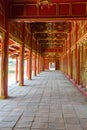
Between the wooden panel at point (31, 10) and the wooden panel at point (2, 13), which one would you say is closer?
the wooden panel at point (2, 13)

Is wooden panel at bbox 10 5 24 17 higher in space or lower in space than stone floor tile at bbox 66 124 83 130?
higher

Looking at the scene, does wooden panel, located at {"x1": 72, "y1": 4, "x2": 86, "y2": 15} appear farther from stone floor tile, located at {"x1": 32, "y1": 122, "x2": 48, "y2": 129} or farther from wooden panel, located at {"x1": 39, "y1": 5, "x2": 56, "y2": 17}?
stone floor tile, located at {"x1": 32, "y1": 122, "x2": 48, "y2": 129}

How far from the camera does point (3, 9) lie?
31.1 ft

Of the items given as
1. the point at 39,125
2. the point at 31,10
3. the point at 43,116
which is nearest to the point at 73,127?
the point at 39,125

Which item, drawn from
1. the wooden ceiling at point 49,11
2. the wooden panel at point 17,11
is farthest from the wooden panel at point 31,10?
the wooden panel at point 17,11

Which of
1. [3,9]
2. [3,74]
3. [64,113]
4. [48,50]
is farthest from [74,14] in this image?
[48,50]

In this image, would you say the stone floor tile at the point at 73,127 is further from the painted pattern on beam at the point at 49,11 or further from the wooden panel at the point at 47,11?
the wooden panel at the point at 47,11

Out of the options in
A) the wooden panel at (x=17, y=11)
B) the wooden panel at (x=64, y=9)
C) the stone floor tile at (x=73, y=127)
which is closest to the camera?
the stone floor tile at (x=73, y=127)

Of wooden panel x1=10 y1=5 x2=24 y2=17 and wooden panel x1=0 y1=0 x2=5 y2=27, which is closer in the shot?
wooden panel x1=0 y1=0 x2=5 y2=27

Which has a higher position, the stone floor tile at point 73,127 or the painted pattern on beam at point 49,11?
the painted pattern on beam at point 49,11

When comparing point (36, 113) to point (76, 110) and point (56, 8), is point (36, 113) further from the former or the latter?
point (56, 8)

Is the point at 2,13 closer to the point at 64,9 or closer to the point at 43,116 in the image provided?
the point at 64,9

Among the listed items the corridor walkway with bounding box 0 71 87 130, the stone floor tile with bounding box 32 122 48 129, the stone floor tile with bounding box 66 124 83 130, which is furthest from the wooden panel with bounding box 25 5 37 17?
the stone floor tile with bounding box 66 124 83 130

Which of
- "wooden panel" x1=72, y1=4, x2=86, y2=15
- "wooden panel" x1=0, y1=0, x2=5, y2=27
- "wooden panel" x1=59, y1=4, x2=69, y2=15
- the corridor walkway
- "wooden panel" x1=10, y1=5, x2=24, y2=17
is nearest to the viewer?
the corridor walkway
